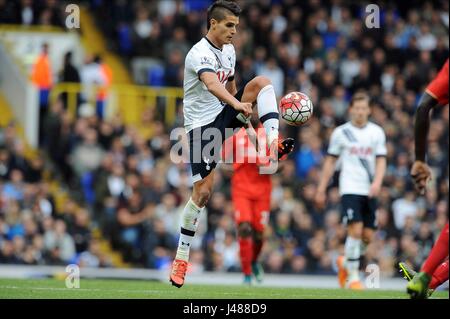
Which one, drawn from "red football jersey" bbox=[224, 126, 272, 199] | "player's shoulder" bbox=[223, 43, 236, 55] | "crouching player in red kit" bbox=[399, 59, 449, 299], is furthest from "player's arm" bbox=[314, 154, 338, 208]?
"crouching player in red kit" bbox=[399, 59, 449, 299]

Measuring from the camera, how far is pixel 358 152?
14.3 m

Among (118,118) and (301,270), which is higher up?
(118,118)

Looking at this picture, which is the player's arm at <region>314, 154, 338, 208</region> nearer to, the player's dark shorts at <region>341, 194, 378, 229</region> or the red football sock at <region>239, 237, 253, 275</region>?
the player's dark shorts at <region>341, 194, 378, 229</region>

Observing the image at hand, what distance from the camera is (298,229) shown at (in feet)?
64.8

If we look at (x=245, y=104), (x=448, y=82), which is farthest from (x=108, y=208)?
(x=448, y=82)

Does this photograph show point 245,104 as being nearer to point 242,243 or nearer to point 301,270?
point 242,243

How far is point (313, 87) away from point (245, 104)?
1251cm

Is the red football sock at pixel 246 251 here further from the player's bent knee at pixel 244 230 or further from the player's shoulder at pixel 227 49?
the player's shoulder at pixel 227 49

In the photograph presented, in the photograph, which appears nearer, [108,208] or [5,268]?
[5,268]

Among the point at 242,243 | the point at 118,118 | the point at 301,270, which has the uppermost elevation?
the point at 118,118

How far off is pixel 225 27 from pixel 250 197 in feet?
14.2

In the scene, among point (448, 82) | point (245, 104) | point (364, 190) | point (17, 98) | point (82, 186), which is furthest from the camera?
point (17, 98)

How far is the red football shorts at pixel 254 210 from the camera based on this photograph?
1471 centimetres

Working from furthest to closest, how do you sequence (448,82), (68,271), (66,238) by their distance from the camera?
1. (66,238)
2. (68,271)
3. (448,82)
